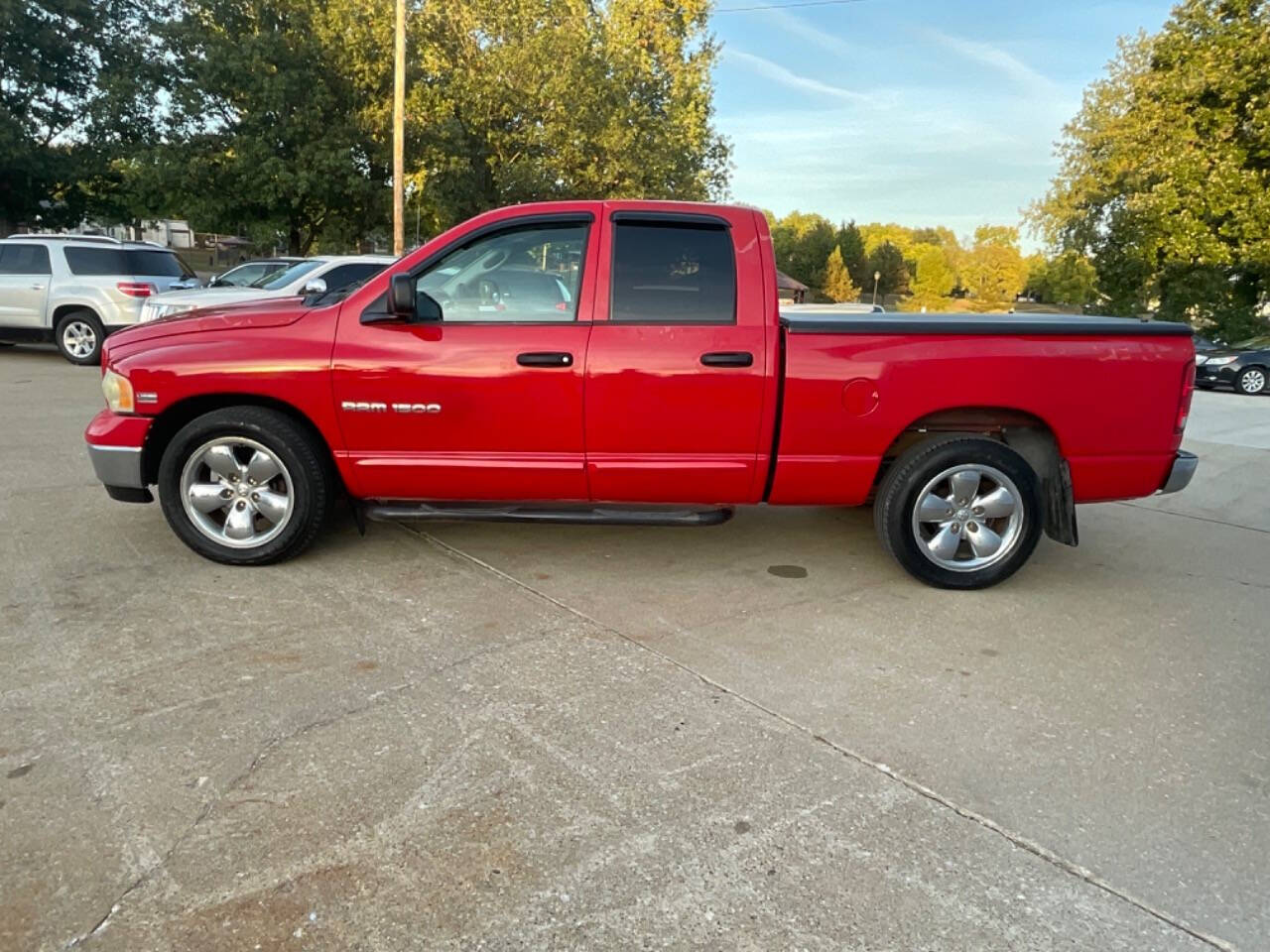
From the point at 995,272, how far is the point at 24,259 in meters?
80.7

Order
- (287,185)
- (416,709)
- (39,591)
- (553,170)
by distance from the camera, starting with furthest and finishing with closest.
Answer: (553,170)
(287,185)
(39,591)
(416,709)

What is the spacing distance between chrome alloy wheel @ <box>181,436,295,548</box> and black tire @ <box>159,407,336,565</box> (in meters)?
0.02

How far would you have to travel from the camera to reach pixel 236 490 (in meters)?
4.28

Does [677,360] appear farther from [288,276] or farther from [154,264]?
[154,264]

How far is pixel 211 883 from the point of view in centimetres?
218

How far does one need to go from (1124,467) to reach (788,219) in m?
140

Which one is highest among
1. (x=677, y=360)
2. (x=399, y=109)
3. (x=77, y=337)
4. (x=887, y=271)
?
(x=887, y=271)

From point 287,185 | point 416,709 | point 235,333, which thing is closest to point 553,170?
point 287,185

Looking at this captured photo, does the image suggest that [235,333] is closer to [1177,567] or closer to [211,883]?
[211,883]

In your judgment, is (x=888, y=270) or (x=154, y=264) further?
(x=888, y=270)

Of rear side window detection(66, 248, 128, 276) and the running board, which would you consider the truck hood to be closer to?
the running board

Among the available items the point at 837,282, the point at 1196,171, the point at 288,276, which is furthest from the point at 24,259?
the point at 837,282

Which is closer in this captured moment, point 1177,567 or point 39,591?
point 39,591

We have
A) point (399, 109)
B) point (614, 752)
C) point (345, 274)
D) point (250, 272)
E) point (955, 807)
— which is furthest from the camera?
point (399, 109)
